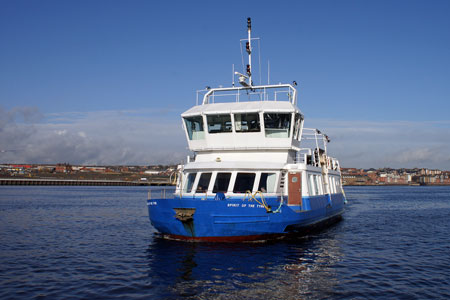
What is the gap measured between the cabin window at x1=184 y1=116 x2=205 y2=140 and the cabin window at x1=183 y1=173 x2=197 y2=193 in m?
2.49

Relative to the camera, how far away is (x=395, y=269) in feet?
51.2

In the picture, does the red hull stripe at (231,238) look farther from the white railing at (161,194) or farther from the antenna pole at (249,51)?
the antenna pole at (249,51)

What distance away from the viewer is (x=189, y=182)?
21938 millimetres

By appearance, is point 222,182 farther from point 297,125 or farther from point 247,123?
point 297,125

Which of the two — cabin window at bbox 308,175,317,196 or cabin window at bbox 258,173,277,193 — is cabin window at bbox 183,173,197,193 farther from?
cabin window at bbox 308,175,317,196

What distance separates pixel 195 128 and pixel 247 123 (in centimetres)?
326

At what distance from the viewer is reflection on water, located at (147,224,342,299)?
489 inches

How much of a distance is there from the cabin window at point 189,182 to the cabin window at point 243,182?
8.46 feet

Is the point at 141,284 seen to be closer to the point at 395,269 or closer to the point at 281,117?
the point at 395,269

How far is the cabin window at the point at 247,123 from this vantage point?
22.1 m

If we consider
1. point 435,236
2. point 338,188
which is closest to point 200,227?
point 435,236

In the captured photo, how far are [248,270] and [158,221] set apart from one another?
6.30m

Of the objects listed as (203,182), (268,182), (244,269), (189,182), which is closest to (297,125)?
(268,182)

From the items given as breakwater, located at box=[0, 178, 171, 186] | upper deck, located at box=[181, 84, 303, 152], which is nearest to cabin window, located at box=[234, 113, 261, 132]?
upper deck, located at box=[181, 84, 303, 152]
